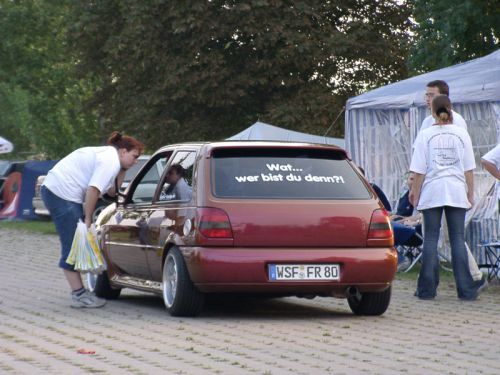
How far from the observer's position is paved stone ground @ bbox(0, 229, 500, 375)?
820cm

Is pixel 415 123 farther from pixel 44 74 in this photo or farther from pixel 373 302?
pixel 44 74

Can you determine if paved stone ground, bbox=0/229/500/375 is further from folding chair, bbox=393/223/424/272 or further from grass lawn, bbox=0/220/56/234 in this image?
grass lawn, bbox=0/220/56/234

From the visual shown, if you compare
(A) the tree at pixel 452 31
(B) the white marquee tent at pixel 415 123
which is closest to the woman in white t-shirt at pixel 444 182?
(B) the white marquee tent at pixel 415 123

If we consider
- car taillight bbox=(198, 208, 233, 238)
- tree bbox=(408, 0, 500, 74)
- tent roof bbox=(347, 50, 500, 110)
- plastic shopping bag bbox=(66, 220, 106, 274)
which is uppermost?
tree bbox=(408, 0, 500, 74)

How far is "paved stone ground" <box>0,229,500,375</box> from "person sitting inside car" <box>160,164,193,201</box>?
3.19 feet

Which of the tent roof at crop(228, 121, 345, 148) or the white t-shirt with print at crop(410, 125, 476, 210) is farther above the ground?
the tent roof at crop(228, 121, 345, 148)

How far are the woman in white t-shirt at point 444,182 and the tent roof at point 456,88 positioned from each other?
146 inches

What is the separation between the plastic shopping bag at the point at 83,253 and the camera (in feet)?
39.8

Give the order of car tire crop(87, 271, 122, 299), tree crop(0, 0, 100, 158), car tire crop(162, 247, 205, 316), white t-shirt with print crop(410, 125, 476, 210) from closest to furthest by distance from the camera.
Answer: car tire crop(162, 247, 205, 316), white t-shirt with print crop(410, 125, 476, 210), car tire crop(87, 271, 122, 299), tree crop(0, 0, 100, 158)

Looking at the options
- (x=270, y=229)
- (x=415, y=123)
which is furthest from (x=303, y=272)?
(x=415, y=123)


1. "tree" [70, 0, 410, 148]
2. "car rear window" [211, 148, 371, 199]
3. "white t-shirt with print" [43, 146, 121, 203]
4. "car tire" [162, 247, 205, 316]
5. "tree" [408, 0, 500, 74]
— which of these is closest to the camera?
"car tire" [162, 247, 205, 316]

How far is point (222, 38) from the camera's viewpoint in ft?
124

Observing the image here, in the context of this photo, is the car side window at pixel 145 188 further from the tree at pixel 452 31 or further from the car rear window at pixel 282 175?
the tree at pixel 452 31

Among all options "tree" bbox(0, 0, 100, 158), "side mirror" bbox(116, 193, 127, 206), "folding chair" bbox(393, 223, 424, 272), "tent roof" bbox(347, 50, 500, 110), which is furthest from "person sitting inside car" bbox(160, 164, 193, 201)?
"tree" bbox(0, 0, 100, 158)
